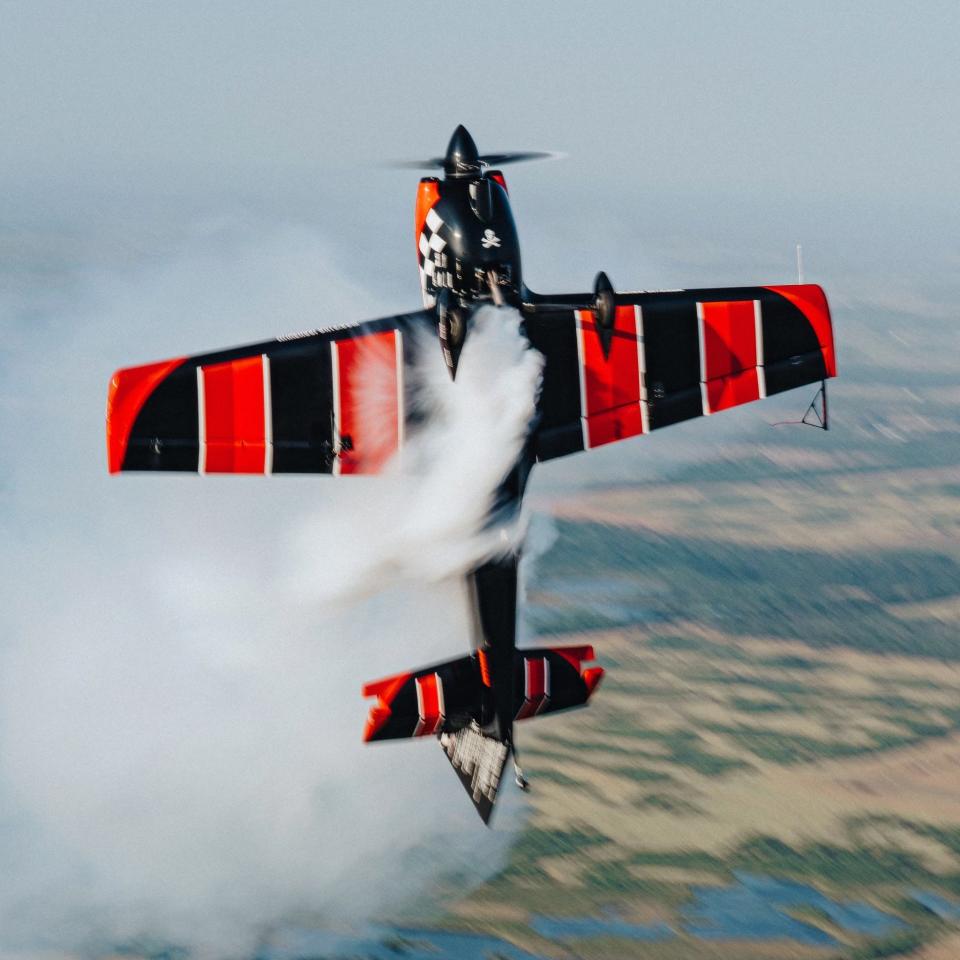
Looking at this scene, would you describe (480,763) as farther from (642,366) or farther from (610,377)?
(642,366)

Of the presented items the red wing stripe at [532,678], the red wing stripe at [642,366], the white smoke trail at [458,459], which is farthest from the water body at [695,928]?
the red wing stripe at [642,366]

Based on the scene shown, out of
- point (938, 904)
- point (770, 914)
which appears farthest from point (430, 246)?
point (938, 904)

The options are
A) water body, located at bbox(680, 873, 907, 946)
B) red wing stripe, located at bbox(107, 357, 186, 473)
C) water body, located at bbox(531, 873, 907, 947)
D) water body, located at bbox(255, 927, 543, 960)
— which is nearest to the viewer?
red wing stripe, located at bbox(107, 357, 186, 473)

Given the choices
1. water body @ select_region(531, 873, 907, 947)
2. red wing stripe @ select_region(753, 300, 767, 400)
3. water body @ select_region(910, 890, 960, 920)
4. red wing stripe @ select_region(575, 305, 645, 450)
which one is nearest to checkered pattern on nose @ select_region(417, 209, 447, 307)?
red wing stripe @ select_region(575, 305, 645, 450)

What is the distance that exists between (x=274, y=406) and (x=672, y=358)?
7012 millimetres

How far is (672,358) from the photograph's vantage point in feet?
85.9

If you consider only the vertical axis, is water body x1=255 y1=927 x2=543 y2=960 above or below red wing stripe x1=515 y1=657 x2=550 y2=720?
below

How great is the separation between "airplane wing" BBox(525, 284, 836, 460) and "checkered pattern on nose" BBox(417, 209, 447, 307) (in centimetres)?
209

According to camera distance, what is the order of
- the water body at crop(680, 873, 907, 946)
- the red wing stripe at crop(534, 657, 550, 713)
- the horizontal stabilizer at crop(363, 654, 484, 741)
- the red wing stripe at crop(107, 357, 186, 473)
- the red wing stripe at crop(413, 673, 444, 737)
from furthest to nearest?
the water body at crop(680, 873, 907, 946) → the red wing stripe at crop(534, 657, 550, 713) → the red wing stripe at crop(413, 673, 444, 737) → the horizontal stabilizer at crop(363, 654, 484, 741) → the red wing stripe at crop(107, 357, 186, 473)

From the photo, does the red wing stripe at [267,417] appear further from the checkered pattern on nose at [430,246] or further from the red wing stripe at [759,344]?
the red wing stripe at [759,344]

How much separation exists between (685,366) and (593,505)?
50.2 metres

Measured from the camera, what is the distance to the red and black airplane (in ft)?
79.5

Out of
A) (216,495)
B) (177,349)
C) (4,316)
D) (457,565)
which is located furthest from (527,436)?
(4,316)

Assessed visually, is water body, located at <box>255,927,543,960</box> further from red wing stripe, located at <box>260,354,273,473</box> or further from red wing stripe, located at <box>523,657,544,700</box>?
red wing stripe, located at <box>260,354,273,473</box>
